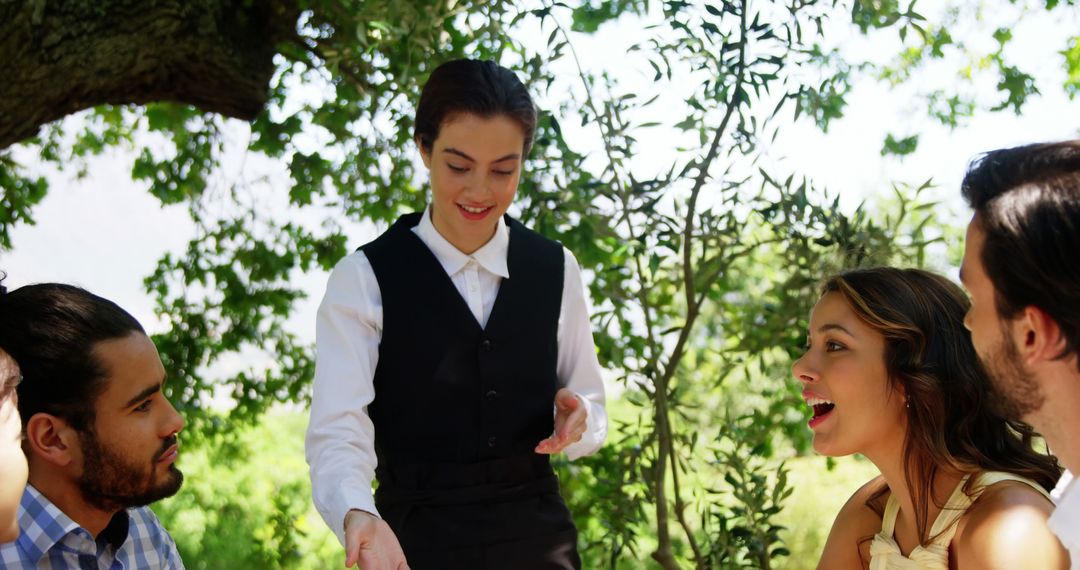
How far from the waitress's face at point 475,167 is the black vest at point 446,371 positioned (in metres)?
0.13

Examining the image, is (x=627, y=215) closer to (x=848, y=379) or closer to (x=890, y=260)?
(x=890, y=260)

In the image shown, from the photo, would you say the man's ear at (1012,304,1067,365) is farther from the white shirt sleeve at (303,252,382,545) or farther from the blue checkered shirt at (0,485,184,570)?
the blue checkered shirt at (0,485,184,570)

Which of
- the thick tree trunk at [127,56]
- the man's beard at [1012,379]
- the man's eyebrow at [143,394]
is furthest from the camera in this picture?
the thick tree trunk at [127,56]

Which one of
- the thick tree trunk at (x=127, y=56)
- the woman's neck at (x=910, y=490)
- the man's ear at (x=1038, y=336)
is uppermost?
the thick tree trunk at (x=127, y=56)

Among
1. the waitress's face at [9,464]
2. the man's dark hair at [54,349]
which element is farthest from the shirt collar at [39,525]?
the waitress's face at [9,464]

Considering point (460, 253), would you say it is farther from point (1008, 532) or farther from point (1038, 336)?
point (1038, 336)

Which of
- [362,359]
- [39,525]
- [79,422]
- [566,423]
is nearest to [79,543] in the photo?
[39,525]

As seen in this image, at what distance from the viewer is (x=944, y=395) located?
2254mm

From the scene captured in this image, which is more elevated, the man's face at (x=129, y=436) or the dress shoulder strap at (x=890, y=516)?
the man's face at (x=129, y=436)

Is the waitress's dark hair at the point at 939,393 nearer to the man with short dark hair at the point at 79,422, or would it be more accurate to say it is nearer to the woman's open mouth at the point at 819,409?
the woman's open mouth at the point at 819,409

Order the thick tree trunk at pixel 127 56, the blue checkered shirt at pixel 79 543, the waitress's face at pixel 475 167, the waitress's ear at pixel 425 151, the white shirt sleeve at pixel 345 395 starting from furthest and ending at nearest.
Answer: the thick tree trunk at pixel 127 56, the waitress's ear at pixel 425 151, the waitress's face at pixel 475 167, the white shirt sleeve at pixel 345 395, the blue checkered shirt at pixel 79 543

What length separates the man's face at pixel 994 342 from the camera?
1561 millimetres

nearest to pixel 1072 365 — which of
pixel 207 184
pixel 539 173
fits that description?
pixel 539 173

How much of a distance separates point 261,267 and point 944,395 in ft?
11.0
